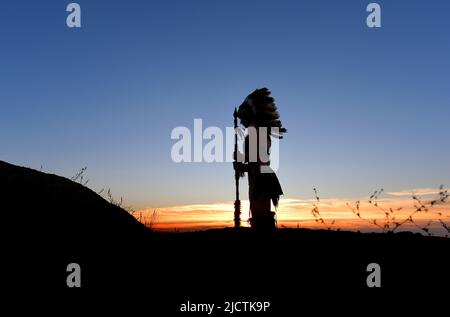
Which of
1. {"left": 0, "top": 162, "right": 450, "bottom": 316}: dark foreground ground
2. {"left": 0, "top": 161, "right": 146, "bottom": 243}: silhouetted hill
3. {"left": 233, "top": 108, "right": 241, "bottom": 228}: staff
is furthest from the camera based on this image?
{"left": 233, "top": 108, "right": 241, "bottom": 228}: staff

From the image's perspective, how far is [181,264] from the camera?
706cm

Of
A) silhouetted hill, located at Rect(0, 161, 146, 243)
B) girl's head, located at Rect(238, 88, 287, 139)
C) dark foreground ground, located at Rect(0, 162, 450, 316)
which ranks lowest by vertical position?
dark foreground ground, located at Rect(0, 162, 450, 316)

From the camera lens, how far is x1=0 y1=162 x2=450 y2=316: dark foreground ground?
5.89 m

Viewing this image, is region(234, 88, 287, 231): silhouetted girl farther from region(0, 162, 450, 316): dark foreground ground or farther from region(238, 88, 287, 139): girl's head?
region(0, 162, 450, 316): dark foreground ground

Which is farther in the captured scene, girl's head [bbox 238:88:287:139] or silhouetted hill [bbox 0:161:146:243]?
girl's head [bbox 238:88:287:139]

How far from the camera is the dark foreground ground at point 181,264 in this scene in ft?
19.3

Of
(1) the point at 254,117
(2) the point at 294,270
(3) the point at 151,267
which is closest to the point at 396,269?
(2) the point at 294,270

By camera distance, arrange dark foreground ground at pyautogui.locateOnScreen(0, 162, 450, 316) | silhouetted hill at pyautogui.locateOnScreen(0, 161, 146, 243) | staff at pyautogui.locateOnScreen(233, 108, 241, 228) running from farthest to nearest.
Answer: staff at pyautogui.locateOnScreen(233, 108, 241, 228) < silhouetted hill at pyautogui.locateOnScreen(0, 161, 146, 243) < dark foreground ground at pyautogui.locateOnScreen(0, 162, 450, 316)

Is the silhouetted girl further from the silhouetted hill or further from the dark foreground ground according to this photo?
the silhouetted hill

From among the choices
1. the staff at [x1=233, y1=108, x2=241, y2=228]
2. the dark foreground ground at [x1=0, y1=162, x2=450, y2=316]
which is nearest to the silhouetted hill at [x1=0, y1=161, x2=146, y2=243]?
the dark foreground ground at [x1=0, y1=162, x2=450, y2=316]

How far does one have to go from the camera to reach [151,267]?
6.95m

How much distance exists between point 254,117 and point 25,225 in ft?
16.7

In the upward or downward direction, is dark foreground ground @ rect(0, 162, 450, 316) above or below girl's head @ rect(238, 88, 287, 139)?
below
